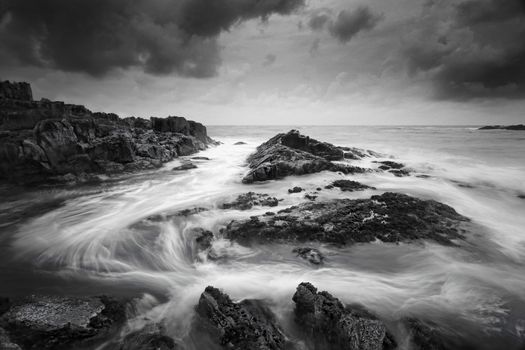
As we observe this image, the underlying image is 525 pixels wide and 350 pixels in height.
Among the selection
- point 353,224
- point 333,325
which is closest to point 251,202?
point 353,224

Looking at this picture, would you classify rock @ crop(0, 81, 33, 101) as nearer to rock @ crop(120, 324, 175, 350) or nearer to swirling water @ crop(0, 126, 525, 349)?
swirling water @ crop(0, 126, 525, 349)

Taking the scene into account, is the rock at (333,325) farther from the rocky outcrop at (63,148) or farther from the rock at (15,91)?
the rock at (15,91)

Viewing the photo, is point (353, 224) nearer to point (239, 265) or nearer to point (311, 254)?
point (311, 254)

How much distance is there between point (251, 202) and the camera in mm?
11008

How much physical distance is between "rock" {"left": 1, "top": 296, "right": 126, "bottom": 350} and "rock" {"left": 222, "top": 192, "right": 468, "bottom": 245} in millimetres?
3967

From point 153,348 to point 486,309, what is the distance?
651cm

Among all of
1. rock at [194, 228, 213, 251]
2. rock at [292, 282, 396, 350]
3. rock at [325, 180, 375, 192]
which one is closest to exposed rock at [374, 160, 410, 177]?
rock at [325, 180, 375, 192]

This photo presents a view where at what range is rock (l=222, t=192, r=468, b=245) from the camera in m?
7.91

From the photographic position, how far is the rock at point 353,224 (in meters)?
7.91

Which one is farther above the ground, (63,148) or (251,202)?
(63,148)

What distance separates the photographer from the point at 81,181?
15.6 metres

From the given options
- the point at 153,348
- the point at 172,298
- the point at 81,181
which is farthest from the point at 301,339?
the point at 81,181

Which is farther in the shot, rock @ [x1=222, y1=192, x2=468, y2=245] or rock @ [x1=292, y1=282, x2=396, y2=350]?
rock @ [x1=222, y1=192, x2=468, y2=245]

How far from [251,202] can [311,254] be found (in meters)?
4.44
